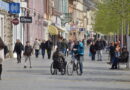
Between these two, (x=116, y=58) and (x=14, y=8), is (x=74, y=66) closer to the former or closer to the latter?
(x=116, y=58)

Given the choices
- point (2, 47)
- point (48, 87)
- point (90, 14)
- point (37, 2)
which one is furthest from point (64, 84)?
point (90, 14)

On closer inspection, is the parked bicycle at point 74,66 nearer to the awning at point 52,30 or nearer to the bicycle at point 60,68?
the bicycle at point 60,68

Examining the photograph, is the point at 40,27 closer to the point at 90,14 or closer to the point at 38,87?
the point at 38,87

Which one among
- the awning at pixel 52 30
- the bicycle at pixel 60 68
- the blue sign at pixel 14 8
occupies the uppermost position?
the blue sign at pixel 14 8

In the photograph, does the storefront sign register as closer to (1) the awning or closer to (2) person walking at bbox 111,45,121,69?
(2) person walking at bbox 111,45,121,69

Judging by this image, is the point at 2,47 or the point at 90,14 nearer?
the point at 2,47

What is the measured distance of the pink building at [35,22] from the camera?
207ft

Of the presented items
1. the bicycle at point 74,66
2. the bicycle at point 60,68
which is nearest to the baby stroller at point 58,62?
the bicycle at point 60,68

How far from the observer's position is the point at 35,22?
70875 millimetres

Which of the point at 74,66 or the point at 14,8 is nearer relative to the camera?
the point at 74,66

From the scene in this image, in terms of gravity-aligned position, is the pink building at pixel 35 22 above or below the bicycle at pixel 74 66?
above

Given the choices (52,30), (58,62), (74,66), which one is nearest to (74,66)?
(74,66)

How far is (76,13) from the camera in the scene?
13700 centimetres

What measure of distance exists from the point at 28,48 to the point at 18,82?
10.9 meters
